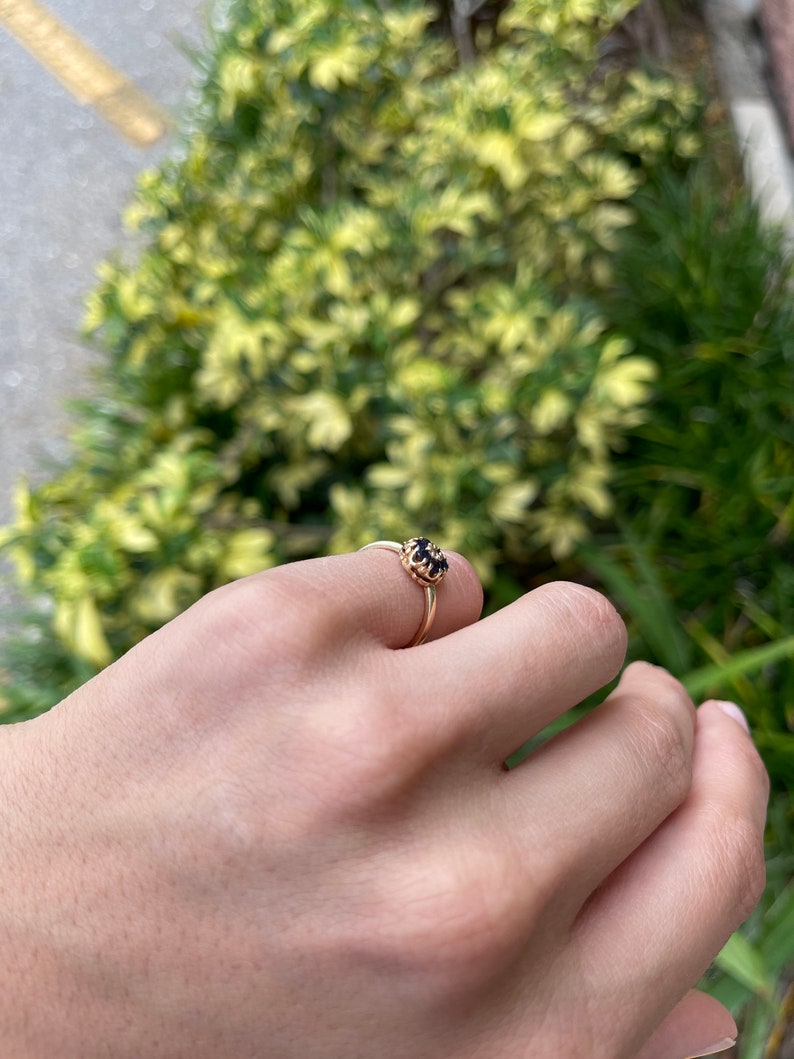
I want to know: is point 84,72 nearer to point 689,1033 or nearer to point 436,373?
point 436,373

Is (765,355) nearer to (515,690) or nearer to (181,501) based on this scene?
(181,501)

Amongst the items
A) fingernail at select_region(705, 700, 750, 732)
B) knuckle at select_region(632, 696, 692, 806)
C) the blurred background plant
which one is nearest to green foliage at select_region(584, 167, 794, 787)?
the blurred background plant

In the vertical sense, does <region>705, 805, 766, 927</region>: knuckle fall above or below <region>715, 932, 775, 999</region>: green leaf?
above

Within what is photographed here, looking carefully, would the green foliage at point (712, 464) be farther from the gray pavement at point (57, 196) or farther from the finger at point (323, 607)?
the gray pavement at point (57, 196)

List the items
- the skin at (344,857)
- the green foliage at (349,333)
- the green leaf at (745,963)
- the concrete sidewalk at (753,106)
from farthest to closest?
the concrete sidewalk at (753,106) → the green foliage at (349,333) → the green leaf at (745,963) → the skin at (344,857)

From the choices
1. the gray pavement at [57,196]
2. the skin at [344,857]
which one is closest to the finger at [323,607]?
the skin at [344,857]

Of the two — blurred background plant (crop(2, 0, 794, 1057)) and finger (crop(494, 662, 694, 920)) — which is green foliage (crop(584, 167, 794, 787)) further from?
finger (crop(494, 662, 694, 920))

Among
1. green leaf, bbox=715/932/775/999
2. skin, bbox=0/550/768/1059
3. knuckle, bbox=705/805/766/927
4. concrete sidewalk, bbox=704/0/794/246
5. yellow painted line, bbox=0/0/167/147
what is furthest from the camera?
yellow painted line, bbox=0/0/167/147
